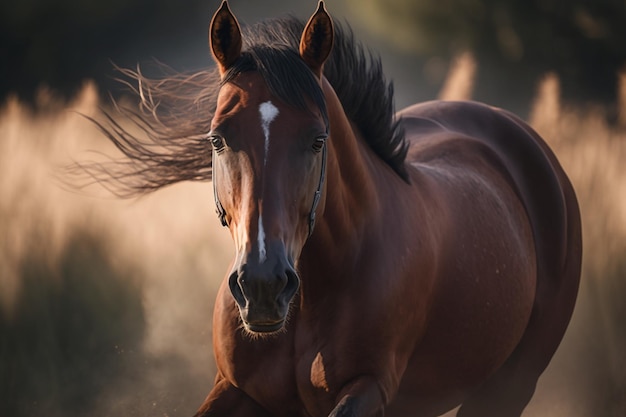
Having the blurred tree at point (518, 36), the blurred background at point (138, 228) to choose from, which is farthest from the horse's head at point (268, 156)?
the blurred tree at point (518, 36)

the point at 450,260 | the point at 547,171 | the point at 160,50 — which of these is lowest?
the point at 450,260

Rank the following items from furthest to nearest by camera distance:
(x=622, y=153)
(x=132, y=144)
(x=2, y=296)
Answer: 1. (x=622, y=153)
2. (x=2, y=296)
3. (x=132, y=144)

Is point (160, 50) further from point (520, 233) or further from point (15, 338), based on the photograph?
point (520, 233)

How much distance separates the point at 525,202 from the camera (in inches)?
215

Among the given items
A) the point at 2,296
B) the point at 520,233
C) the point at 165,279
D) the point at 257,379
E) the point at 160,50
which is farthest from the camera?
the point at 160,50

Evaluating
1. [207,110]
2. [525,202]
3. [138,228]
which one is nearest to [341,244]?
[207,110]

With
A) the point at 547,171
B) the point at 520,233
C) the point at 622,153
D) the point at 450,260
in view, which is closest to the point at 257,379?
the point at 450,260

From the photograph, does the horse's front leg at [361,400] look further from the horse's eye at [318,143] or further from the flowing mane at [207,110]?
the flowing mane at [207,110]

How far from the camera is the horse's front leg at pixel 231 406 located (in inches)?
151

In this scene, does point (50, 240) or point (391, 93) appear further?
point (50, 240)

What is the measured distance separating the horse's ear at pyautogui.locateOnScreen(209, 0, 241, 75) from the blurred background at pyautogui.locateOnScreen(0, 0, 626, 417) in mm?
2496

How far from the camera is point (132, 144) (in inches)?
170

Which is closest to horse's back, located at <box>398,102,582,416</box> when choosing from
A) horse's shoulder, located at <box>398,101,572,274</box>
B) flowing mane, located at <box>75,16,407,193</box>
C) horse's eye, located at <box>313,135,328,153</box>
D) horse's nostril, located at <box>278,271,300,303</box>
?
horse's shoulder, located at <box>398,101,572,274</box>

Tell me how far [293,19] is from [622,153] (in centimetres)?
521
